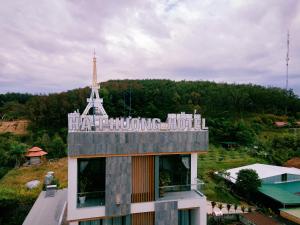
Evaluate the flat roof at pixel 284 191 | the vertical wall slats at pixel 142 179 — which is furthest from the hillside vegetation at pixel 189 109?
the vertical wall slats at pixel 142 179

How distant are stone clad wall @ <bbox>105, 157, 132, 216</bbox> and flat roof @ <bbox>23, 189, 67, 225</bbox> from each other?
3103mm

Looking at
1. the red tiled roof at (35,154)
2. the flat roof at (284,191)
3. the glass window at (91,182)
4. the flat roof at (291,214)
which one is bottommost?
the flat roof at (291,214)

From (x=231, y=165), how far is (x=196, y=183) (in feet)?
80.2

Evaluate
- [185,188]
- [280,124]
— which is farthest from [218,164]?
[280,124]

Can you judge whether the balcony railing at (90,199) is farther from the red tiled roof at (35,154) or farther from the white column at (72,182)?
the red tiled roof at (35,154)

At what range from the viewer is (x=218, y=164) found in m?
35.1

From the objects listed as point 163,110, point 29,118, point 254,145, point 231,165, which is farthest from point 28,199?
point 163,110

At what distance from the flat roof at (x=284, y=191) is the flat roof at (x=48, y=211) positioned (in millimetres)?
17116

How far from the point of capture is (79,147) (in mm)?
10273

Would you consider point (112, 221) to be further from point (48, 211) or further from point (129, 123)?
point (48, 211)

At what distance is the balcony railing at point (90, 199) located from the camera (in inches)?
420

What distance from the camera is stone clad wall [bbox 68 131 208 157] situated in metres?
10.3

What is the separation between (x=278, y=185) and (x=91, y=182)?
→ 21524 mm

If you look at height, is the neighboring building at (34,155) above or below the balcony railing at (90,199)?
below
